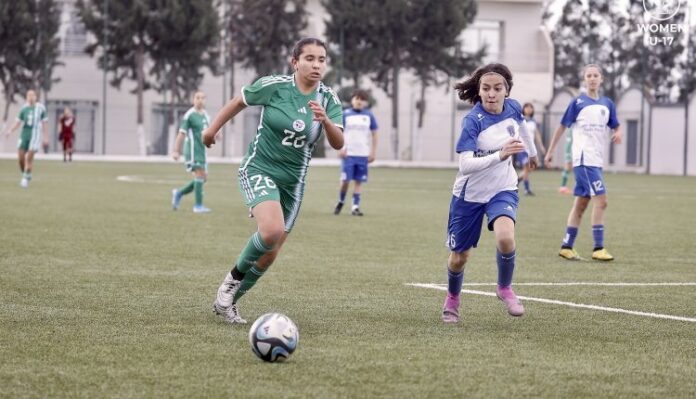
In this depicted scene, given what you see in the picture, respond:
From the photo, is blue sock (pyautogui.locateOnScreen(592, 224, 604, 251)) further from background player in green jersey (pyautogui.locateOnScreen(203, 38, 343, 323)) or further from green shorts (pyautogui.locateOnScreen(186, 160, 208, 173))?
green shorts (pyautogui.locateOnScreen(186, 160, 208, 173))

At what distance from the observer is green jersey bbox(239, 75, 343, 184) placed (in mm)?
8641

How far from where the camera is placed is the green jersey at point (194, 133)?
21.6m

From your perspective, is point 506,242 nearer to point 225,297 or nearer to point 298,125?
point 298,125

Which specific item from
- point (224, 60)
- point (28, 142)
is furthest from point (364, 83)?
point (28, 142)

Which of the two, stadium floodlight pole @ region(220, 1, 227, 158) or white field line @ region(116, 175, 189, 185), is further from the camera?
stadium floodlight pole @ region(220, 1, 227, 158)

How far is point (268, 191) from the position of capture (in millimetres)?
8641

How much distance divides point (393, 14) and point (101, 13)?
14.8 metres

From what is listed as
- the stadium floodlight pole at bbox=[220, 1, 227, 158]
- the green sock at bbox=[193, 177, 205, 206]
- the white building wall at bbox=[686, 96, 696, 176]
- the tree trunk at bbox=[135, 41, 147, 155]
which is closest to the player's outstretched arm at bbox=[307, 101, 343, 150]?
the green sock at bbox=[193, 177, 205, 206]

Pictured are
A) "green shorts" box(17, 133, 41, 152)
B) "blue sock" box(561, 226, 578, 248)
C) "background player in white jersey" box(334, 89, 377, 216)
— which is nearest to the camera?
"blue sock" box(561, 226, 578, 248)

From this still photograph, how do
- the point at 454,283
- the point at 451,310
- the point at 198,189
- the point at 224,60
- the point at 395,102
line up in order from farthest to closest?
the point at 224,60
the point at 395,102
the point at 198,189
the point at 454,283
the point at 451,310

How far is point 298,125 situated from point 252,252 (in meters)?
0.91

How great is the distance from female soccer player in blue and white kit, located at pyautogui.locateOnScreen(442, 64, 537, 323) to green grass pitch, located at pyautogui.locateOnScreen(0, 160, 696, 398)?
0.34 meters

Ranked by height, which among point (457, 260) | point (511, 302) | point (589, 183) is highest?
point (589, 183)

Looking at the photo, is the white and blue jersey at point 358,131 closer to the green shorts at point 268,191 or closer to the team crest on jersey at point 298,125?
the green shorts at point 268,191
